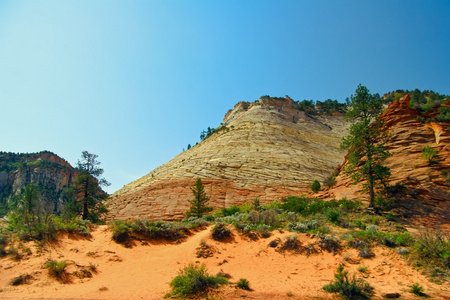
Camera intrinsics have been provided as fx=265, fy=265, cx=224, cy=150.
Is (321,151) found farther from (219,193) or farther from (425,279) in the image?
(425,279)

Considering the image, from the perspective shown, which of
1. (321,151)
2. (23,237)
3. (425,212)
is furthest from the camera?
(321,151)

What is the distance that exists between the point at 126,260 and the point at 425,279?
1330 cm

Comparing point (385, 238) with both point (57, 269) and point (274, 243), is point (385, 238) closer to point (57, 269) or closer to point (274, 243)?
point (274, 243)

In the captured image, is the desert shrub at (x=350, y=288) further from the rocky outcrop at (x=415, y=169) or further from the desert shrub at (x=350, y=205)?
the rocky outcrop at (x=415, y=169)

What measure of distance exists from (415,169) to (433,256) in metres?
12.2

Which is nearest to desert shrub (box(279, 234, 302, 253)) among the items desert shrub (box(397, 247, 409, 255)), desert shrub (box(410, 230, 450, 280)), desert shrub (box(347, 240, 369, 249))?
desert shrub (box(347, 240, 369, 249))

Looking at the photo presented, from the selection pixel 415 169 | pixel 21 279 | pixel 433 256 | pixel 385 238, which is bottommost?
pixel 21 279

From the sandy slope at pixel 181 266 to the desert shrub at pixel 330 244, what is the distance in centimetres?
33

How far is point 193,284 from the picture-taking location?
9227 millimetres

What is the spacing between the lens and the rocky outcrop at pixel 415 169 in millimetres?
17344

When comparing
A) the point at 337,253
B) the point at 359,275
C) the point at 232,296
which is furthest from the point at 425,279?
the point at 232,296

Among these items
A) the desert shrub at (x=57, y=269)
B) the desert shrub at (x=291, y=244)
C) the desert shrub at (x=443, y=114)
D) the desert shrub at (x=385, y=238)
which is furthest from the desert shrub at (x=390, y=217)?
the desert shrub at (x=57, y=269)

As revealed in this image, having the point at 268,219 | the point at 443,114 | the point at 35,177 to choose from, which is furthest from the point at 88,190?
the point at 35,177

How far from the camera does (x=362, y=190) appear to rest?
784 inches
